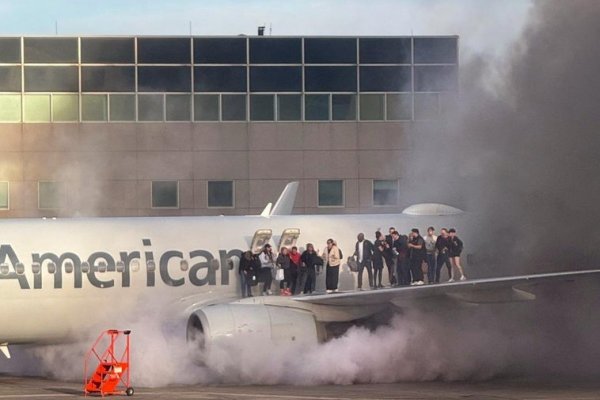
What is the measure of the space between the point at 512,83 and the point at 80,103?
773 inches

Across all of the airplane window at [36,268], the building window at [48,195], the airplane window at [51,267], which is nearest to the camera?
the airplane window at [36,268]

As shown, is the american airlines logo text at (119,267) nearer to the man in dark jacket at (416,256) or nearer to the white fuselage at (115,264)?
the white fuselage at (115,264)

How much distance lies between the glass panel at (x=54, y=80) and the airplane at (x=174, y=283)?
56.6 ft

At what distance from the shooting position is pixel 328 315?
28812 millimetres

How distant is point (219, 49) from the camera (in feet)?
157

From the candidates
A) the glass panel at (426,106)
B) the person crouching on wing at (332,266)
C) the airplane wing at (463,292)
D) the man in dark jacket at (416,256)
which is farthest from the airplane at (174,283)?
the glass panel at (426,106)

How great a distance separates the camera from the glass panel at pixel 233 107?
4797cm

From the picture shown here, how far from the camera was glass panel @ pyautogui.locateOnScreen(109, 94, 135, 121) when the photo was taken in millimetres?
47656

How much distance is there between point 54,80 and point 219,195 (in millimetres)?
6734

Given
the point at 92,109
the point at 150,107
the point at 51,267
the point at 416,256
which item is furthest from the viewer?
the point at 150,107

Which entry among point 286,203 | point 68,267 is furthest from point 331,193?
point 68,267

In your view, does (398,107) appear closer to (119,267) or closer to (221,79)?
(221,79)

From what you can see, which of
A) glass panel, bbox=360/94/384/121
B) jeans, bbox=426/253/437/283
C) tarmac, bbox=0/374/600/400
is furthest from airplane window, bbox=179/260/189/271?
glass panel, bbox=360/94/384/121

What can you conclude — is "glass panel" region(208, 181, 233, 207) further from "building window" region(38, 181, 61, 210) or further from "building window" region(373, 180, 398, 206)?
"building window" region(38, 181, 61, 210)
